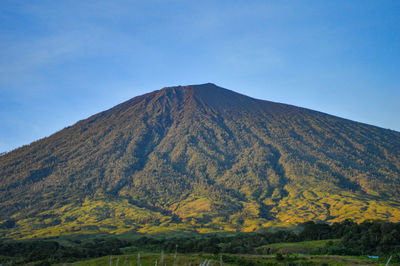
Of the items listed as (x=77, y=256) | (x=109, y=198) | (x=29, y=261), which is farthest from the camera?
(x=109, y=198)

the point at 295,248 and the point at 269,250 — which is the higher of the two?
the point at 295,248

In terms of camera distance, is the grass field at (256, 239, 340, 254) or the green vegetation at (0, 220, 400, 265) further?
the grass field at (256, 239, 340, 254)

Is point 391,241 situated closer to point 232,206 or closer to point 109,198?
point 232,206

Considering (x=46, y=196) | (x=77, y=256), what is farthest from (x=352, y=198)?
(x=46, y=196)

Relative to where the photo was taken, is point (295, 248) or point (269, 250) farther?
point (269, 250)

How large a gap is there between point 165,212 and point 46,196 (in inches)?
2656

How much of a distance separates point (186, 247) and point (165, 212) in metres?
101

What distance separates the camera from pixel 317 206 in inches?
6639

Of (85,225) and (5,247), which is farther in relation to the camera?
(85,225)

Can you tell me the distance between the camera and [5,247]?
300 feet

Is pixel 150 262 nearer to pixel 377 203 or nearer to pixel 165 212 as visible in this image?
pixel 165 212

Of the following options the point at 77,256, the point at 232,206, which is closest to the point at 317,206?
the point at 232,206

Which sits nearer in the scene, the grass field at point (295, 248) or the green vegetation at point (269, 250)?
the green vegetation at point (269, 250)

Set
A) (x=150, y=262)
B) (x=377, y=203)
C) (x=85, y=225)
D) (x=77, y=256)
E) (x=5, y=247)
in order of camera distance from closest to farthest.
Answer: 1. (x=150, y=262)
2. (x=77, y=256)
3. (x=5, y=247)
4. (x=85, y=225)
5. (x=377, y=203)
